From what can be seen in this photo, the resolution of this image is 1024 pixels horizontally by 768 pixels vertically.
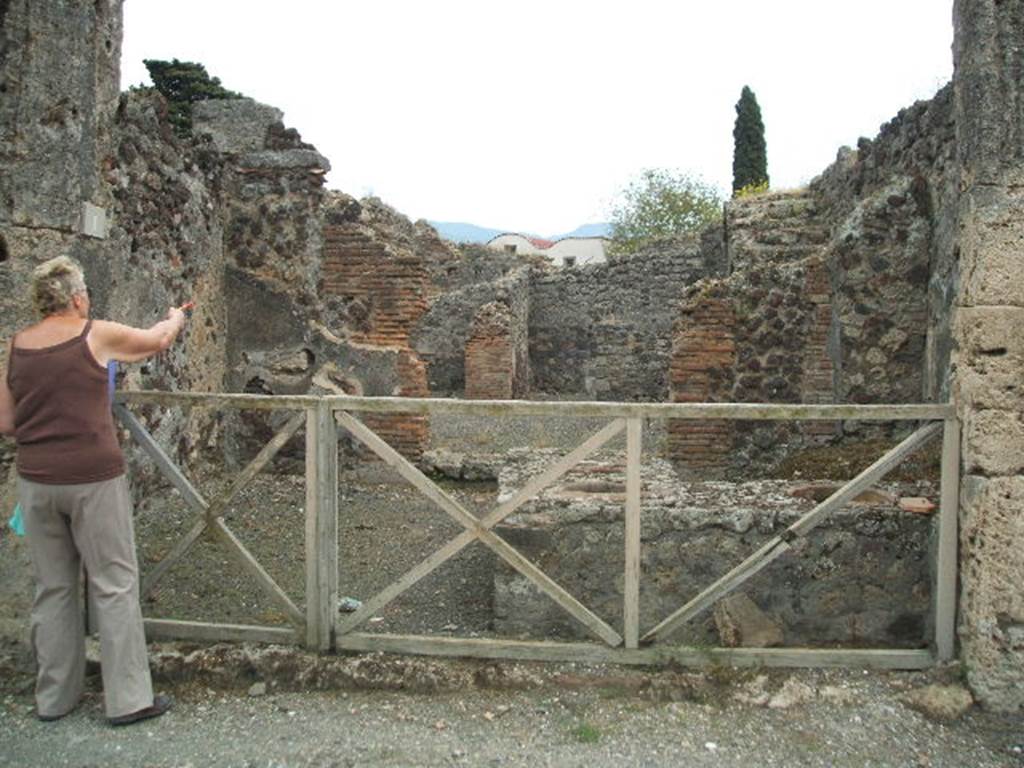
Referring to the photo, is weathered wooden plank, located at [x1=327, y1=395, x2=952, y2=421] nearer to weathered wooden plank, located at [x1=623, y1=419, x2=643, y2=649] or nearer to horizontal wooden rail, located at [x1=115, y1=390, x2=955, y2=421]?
horizontal wooden rail, located at [x1=115, y1=390, x2=955, y2=421]

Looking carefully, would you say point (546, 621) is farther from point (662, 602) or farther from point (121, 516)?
point (121, 516)

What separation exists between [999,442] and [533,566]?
70.8 inches

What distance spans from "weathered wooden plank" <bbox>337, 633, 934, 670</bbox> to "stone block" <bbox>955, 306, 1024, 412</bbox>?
1.05 m

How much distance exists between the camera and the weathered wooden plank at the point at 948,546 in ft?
11.4

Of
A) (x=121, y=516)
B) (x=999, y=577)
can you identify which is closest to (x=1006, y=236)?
(x=999, y=577)

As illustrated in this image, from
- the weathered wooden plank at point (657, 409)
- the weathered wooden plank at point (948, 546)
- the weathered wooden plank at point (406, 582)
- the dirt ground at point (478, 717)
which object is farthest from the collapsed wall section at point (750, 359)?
the weathered wooden plank at point (406, 582)

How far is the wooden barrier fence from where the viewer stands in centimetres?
349

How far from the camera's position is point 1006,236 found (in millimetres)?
3293

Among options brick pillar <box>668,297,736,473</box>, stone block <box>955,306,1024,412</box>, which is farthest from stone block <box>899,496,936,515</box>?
brick pillar <box>668,297,736,473</box>

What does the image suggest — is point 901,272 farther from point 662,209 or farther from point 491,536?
point 662,209

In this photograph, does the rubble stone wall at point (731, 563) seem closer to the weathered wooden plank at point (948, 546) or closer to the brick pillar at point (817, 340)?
the weathered wooden plank at point (948, 546)

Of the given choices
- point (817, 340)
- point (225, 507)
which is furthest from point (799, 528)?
point (817, 340)

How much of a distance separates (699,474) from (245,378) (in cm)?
400

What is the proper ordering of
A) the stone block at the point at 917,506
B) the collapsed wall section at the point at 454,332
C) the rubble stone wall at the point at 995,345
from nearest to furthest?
the rubble stone wall at the point at 995,345 < the stone block at the point at 917,506 < the collapsed wall section at the point at 454,332
